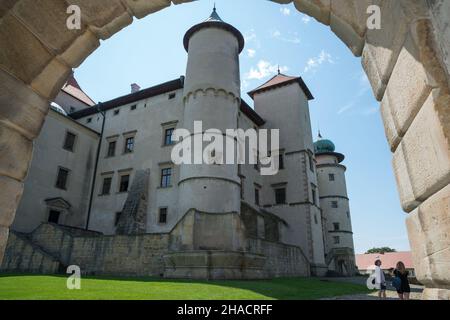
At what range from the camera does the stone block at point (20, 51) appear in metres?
2.55

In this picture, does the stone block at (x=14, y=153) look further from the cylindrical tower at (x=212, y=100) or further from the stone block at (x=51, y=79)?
the cylindrical tower at (x=212, y=100)

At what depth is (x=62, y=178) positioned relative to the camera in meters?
25.2

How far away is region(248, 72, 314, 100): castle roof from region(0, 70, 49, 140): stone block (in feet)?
106

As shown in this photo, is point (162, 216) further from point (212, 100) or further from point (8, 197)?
point (8, 197)

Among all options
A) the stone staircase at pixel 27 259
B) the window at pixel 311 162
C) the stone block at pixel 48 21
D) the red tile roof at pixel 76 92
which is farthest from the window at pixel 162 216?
the red tile roof at pixel 76 92

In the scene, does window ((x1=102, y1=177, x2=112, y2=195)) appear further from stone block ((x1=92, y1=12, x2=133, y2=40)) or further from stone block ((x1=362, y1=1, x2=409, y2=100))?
stone block ((x1=362, y1=1, x2=409, y2=100))

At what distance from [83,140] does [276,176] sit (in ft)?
63.6

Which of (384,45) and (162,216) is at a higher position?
(162,216)

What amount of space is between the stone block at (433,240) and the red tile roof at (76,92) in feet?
133

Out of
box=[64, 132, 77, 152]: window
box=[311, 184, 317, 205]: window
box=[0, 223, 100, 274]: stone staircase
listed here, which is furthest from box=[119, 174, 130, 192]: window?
box=[311, 184, 317, 205]: window

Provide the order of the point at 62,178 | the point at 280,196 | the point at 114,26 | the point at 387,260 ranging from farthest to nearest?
1. the point at 387,260
2. the point at 280,196
3. the point at 62,178
4. the point at 114,26

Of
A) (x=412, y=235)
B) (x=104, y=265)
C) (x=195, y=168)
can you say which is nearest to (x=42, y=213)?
(x=104, y=265)

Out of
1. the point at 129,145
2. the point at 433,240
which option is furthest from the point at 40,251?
the point at 433,240

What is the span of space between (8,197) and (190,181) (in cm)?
1593
